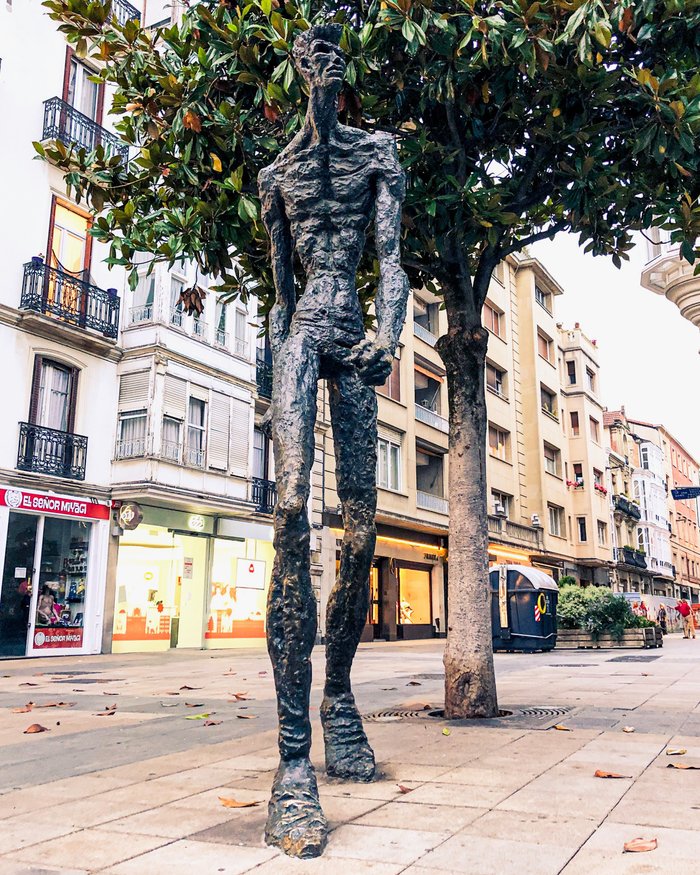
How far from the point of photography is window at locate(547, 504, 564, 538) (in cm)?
4550

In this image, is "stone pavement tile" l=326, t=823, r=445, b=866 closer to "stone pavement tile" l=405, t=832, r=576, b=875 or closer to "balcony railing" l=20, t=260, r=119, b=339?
"stone pavement tile" l=405, t=832, r=576, b=875

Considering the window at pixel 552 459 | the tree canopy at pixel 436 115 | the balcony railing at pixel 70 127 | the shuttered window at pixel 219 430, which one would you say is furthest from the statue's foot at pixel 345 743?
the window at pixel 552 459

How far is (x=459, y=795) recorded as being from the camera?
12.6 ft

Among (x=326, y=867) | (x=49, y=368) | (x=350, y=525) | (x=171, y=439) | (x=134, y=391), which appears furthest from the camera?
(x=171, y=439)

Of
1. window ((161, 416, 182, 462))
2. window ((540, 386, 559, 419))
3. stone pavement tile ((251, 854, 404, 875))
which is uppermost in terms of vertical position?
window ((540, 386, 559, 419))

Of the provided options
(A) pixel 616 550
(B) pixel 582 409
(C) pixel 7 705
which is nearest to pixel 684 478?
(A) pixel 616 550

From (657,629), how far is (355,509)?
63.4ft

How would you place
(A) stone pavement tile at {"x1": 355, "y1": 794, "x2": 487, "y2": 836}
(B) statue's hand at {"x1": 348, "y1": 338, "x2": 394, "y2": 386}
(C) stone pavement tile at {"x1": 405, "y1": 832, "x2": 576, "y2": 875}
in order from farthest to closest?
(B) statue's hand at {"x1": 348, "y1": 338, "x2": 394, "y2": 386}
(A) stone pavement tile at {"x1": 355, "y1": 794, "x2": 487, "y2": 836}
(C) stone pavement tile at {"x1": 405, "y1": 832, "x2": 576, "y2": 875}

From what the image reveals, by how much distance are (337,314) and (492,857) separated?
8.60 feet

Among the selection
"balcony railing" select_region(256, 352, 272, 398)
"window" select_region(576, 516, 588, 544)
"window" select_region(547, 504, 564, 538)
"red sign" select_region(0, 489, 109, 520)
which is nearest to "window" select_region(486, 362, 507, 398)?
"window" select_region(547, 504, 564, 538)

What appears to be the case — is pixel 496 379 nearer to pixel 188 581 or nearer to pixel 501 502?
pixel 501 502

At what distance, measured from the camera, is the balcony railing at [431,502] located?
31667 mm

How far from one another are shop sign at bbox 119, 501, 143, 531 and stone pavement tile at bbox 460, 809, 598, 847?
1707 centimetres

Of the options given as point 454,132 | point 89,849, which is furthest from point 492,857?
point 454,132
